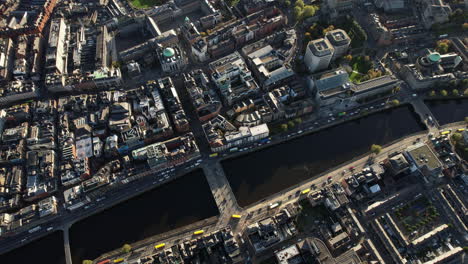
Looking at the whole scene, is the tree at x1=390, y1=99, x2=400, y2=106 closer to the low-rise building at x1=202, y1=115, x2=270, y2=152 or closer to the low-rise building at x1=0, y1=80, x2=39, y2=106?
the low-rise building at x1=202, y1=115, x2=270, y2=152

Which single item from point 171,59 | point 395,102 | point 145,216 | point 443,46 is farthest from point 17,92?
point 443,46

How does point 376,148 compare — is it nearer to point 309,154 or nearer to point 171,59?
point 309,154

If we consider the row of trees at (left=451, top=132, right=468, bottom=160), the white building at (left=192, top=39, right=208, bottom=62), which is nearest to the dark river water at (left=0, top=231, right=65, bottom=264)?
the white building at (left=192, top=39, right=208, bottom=62)

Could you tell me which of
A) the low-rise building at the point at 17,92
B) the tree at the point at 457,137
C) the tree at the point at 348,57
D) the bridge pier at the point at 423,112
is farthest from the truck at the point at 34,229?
the tree at the point at 457,137

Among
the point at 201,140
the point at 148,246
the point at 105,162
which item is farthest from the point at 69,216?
the point at 201,140

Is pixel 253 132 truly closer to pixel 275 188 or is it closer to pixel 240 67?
pixel 275 188

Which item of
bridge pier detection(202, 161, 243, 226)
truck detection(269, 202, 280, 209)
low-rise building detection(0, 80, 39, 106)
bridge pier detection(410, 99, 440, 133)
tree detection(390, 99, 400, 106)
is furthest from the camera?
low-rise building detection(0, 80, 39, 106)
